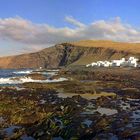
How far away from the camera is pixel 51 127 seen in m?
24.9

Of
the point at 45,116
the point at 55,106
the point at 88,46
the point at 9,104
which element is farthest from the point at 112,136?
the point at 88,46

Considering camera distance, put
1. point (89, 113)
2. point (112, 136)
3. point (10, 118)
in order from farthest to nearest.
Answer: point (89, 113) < point (10, 118) < point (112, 136)

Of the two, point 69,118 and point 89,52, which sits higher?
point 89,52

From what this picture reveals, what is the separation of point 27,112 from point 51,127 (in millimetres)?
5975

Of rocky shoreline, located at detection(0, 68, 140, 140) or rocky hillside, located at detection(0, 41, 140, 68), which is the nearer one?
rocky shoreline, located at detection(0, 68, 140, 140)

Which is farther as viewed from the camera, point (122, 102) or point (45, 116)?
point (122, 102)

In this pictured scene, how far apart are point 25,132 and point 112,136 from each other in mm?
5714

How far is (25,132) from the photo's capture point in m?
24.1

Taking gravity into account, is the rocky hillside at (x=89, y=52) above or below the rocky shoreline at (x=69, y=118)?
above

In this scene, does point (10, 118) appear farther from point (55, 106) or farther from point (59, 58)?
point (59, 58)

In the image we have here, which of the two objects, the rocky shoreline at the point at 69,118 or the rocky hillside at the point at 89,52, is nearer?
the rocky shoreline at the point at 69,118

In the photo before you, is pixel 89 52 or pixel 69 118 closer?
pixel 69 118

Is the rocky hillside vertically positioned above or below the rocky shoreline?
above

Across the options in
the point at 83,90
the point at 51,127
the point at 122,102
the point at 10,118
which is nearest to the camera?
the point at 51,127
